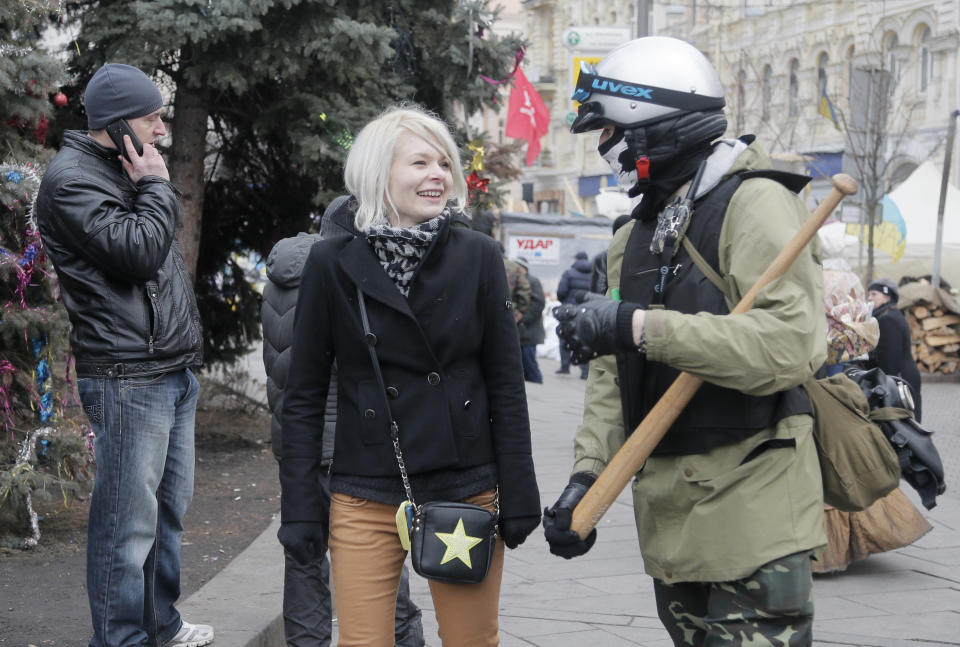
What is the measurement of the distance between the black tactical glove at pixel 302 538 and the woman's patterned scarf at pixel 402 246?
633 mm

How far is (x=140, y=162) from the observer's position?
3998 mm

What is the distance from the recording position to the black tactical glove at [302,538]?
9.83 ft

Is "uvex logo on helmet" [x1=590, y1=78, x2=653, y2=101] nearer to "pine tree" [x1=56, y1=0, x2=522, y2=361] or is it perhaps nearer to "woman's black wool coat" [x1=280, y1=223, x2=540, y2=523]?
"woman's black wool coat" [x1=280, y1=223, x2=540, y2=523]

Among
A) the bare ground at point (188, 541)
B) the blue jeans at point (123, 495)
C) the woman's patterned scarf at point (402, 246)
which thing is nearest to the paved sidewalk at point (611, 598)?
the bare ground at point (188, 541)

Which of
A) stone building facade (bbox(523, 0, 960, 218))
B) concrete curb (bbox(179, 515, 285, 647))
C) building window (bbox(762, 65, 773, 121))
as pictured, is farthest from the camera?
building window (bbox(762, 65, 773, 121))

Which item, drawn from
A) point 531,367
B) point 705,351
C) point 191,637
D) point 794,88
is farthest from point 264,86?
point 794,88

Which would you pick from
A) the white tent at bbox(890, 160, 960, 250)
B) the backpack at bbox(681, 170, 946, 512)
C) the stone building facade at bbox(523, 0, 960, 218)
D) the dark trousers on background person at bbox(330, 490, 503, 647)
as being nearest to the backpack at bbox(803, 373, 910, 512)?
the backpack at bbox(681, 170, 946, 512)

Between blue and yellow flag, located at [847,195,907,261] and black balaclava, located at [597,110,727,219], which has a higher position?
black balaclava, located at [597,110,727,219]

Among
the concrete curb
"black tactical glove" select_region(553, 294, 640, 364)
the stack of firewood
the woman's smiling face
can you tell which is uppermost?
the woman's smiling face

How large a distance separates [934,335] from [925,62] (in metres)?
16.9

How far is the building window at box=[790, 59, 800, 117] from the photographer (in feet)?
119

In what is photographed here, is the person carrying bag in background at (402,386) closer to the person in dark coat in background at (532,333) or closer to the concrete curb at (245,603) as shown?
the concrete curb at (245,603)

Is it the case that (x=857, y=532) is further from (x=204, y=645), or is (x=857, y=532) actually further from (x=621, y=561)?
(x=204, y=645)

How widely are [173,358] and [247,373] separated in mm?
5897
